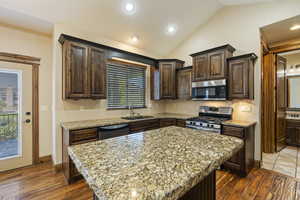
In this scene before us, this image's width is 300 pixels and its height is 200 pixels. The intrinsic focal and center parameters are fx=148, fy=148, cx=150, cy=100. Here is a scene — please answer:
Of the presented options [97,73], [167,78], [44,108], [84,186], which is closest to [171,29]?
[167,78]

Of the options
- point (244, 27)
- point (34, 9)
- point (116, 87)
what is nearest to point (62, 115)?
point (116, 87)

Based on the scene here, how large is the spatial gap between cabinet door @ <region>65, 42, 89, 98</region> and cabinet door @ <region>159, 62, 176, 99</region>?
2.08 m

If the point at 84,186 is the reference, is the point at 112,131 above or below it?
above

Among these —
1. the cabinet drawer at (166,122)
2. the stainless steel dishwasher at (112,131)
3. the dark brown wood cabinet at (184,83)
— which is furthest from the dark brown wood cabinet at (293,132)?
the stainless steel dishwasher at (112,131)

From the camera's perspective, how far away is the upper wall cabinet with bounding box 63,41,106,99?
2.64 m

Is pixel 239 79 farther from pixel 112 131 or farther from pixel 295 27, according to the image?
pixel 112 131

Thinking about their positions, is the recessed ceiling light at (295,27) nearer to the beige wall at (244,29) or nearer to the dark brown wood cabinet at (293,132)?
the beige wall at (244,29)

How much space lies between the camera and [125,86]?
3.95 m

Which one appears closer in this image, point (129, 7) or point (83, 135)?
point (83, 135)

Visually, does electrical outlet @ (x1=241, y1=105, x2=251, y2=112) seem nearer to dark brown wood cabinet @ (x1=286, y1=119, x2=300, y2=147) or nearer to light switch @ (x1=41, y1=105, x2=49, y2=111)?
dark brown wood cabinet @ (x1=286, y1=119, x2=300, y2=147)

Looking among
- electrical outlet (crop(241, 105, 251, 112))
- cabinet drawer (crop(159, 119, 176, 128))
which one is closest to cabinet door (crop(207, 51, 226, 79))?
electrical outlet (crop(241, 105, 251, 112))

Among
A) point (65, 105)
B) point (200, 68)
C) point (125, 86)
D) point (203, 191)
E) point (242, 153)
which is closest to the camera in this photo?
point (203, 191)

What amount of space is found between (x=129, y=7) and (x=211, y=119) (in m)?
2.93

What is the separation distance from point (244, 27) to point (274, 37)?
3.10 feet
